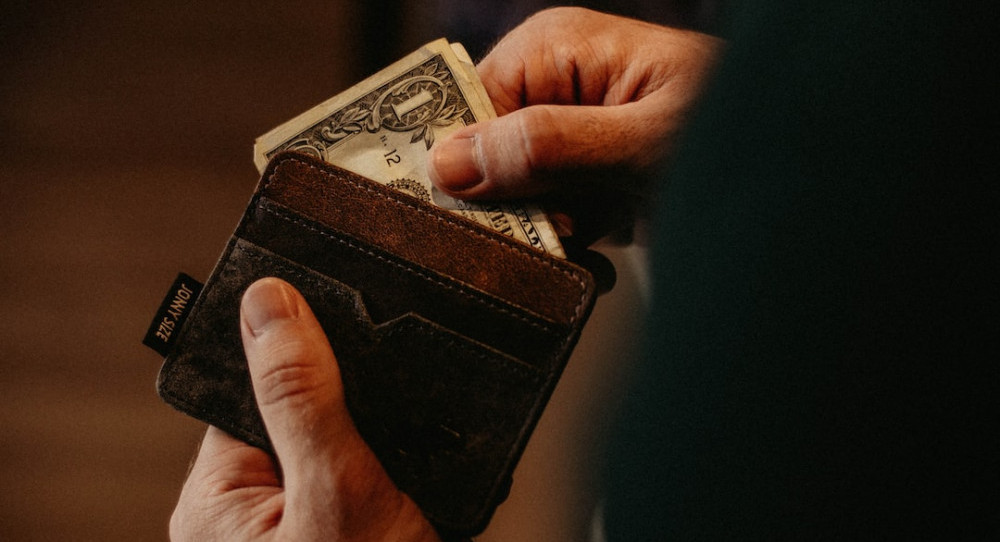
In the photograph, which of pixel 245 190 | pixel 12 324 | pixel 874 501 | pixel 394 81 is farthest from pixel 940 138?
pixel 12 324

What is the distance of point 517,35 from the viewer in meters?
1.14

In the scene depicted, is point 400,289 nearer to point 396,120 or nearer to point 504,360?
point 504,360

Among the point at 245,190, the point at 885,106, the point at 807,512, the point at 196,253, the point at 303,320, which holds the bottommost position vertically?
the point at 807,512

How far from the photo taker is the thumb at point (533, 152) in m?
0.78

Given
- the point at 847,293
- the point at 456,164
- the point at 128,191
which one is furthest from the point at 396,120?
the point at 128,191

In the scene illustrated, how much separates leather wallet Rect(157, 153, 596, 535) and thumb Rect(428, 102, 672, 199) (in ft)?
0.28

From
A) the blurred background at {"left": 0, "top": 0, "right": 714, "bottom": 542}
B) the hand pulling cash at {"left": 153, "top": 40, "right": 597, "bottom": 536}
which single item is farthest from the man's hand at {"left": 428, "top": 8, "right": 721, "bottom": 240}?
the blurred background at {"left": 0, "top": 0, "right": 714, "bottom": 542}

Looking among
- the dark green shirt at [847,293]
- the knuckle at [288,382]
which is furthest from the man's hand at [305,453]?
the dark green shirt at [847,293]

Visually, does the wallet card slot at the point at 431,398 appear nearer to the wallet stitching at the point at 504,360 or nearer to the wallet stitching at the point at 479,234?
Result: the wallet stitching at the point at 504,360

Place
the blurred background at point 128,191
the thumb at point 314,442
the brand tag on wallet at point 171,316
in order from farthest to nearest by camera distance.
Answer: the blurred background at point 128,191 < the brand tag on wallet at point 171,316 < the thumb at point 314,442

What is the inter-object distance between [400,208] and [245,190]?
96cm

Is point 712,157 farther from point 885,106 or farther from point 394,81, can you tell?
point 394,81

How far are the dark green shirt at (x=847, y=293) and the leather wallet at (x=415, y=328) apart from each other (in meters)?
0.27

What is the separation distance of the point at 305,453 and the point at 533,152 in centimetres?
46
